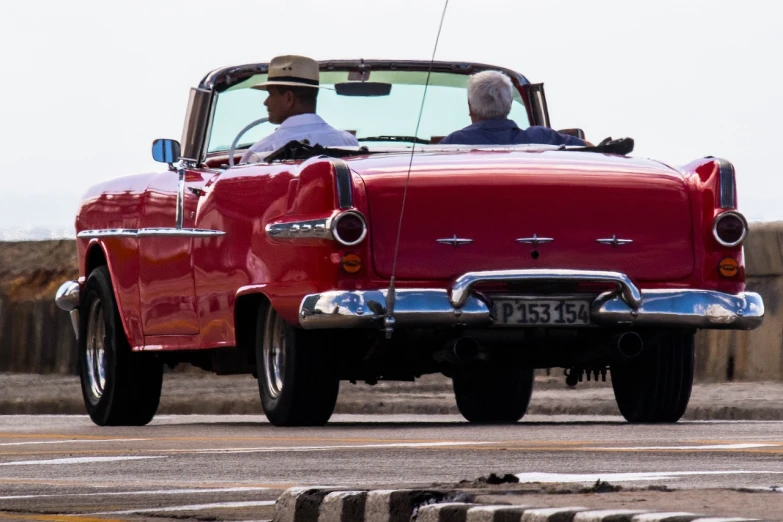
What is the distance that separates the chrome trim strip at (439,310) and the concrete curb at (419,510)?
13.8ft

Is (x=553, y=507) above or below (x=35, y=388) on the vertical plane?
above

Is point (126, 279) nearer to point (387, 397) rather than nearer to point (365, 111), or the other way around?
point (365, 111)

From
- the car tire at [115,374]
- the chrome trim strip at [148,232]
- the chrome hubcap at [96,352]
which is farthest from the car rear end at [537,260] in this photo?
the chrome hubcap at [96,352]

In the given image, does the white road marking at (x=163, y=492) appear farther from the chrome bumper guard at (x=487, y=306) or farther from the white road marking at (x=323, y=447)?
the chrome bumper guard at (x=487, y=306)

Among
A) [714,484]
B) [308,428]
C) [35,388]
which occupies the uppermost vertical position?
[714,484]

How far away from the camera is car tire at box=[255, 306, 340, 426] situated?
34.9ft

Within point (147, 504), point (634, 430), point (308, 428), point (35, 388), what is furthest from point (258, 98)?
point (35, 388)

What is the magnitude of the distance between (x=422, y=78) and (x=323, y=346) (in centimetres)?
275

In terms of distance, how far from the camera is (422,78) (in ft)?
42.7

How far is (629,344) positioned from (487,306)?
2.57 feet

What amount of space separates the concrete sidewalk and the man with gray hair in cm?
346

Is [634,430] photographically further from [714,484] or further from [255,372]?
[714,484]

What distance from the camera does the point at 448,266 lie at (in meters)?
10.4

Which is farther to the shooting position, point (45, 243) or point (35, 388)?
point (45, 243)
